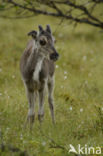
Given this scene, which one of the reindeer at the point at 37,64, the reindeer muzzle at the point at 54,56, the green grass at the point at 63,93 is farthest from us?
the reindeer at the point at 37,64

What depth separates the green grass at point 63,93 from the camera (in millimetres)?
5633

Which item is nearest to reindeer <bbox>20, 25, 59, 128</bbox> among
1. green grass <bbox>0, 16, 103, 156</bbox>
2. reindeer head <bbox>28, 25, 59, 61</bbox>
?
reindeer head <bbox>28, 25, 59, 61</bbox>

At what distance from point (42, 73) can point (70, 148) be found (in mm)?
2412

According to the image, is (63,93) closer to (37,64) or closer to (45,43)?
(37,64)

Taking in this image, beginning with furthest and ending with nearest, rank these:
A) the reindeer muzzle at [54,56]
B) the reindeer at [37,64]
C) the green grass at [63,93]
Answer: the reindeer at [37,64] → the reindeer muzzle at [54,56] → the green grass at [63,93]

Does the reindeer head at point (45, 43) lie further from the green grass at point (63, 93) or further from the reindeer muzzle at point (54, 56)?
the green grass at point (63, 93)

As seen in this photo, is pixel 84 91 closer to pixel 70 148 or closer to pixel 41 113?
pixel 41 113

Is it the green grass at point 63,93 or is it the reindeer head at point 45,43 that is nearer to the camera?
the green grass at point 63,93

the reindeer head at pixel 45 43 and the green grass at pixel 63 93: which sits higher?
the reindeer head at pixel 45 43

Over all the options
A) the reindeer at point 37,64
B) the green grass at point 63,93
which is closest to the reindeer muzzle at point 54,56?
the reindeer at point 37,64

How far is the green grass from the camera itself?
5.63 meters

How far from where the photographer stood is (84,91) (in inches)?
410

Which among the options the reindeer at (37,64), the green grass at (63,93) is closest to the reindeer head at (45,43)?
the reindeer at (37,64)

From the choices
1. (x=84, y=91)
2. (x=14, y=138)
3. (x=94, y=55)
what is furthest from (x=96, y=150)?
(x=94, y=55)
